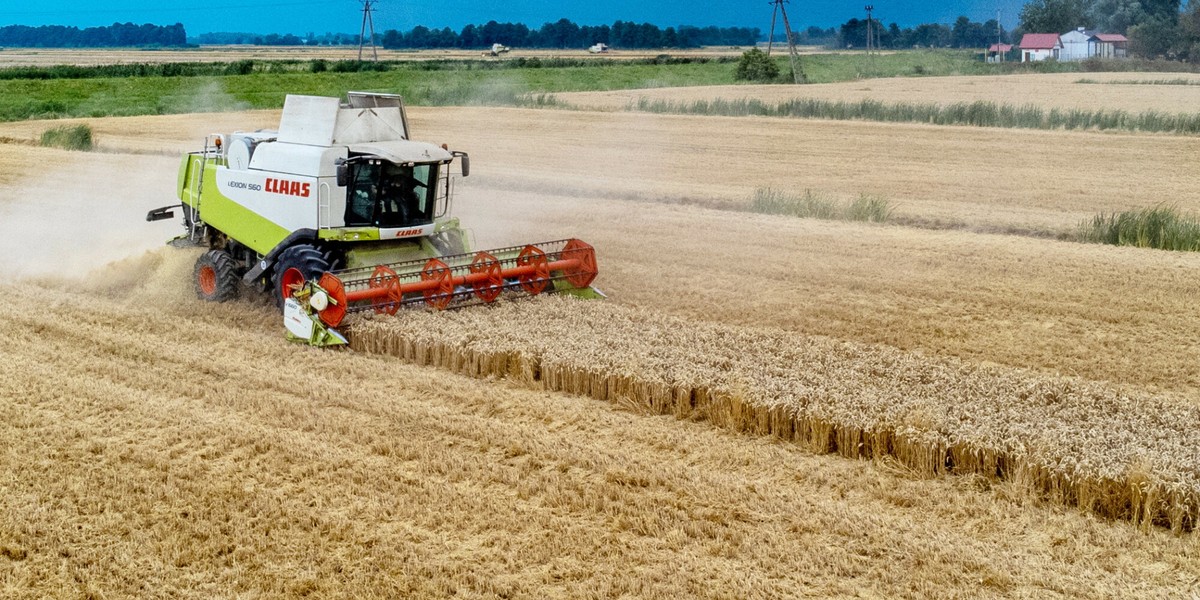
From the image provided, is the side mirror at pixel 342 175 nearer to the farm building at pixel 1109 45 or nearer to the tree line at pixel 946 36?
the farm building at pixel 1109 45

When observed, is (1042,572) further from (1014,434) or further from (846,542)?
(1014,434)

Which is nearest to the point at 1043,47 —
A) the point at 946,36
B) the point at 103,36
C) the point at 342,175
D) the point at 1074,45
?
the point at 1074,45

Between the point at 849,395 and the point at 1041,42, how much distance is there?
A: 112786 mm

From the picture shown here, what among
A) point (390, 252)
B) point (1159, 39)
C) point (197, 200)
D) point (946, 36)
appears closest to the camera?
point (390, 252)

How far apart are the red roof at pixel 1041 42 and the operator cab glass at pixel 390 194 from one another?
356ft

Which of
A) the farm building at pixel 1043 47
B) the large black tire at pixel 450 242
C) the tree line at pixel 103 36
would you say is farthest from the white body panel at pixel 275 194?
the tree line at pixel 103 36

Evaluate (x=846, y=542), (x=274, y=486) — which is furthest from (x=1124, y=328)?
(x=274, y=486)

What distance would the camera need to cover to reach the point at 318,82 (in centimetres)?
5247

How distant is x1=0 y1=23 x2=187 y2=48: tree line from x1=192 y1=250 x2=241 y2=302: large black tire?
18038cm

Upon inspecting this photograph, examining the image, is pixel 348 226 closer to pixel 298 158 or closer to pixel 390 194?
pixel 390 194

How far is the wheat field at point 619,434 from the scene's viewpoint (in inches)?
248

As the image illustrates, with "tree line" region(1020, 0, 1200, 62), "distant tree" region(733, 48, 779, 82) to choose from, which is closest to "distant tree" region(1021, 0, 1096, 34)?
"tree line" region(1020, 0, 1200, 62)

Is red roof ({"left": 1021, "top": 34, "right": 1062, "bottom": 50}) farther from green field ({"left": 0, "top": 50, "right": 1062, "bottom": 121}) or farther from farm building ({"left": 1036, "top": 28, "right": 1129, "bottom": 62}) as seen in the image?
green field ({"left": 0, "top": 50, "right": 1062, "bottom": 121})

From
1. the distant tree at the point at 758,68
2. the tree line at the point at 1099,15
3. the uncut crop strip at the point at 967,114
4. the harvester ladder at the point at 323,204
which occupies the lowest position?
the harvester ladder at the point at 323,204
